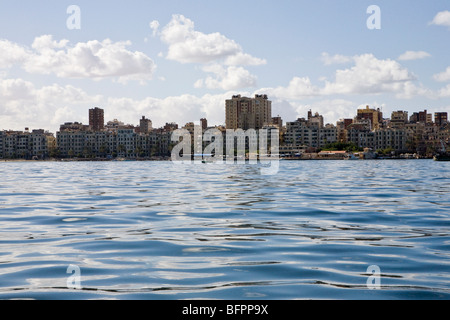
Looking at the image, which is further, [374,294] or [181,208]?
[181,208]

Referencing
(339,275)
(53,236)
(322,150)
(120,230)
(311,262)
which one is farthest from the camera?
(322,150)

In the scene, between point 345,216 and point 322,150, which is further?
point 322,150

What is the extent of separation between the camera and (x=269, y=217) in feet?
54.6

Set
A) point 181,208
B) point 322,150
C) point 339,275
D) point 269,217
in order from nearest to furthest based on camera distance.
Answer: point 339,275 < point 269,217 < point 181,208 < point 322,150

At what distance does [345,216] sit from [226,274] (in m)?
8.64
